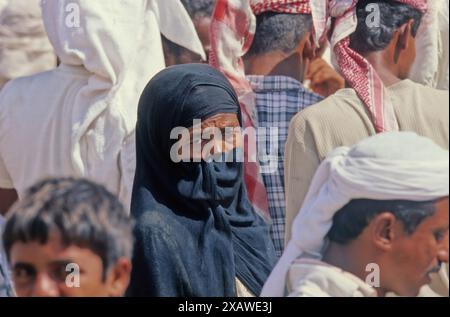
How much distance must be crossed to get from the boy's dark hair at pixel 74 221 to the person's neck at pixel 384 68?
48.8 inches

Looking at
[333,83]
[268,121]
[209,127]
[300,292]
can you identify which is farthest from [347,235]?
[333,83]

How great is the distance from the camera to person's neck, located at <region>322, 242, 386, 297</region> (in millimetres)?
3973

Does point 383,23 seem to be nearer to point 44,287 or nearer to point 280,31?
point 280,31

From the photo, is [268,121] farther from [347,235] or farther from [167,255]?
[347,235]

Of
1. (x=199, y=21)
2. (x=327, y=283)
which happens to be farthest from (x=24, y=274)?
(x=199, y=21)

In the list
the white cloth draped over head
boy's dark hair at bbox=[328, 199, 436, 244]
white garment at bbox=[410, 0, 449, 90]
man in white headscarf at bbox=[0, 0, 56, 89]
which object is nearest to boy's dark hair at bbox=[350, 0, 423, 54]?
white garment at bbox=[410, 0, 449, 90]

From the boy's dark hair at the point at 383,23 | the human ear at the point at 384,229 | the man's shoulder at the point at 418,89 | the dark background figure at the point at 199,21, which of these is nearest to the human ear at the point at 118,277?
the human ear at the point at 384,229

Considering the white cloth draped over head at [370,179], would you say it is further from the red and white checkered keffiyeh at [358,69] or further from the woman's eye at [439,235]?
the red and white checkered keffiyeh at [358,69]

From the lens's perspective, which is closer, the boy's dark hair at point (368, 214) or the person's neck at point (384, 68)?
the boy's dark hair at point (368, 214)

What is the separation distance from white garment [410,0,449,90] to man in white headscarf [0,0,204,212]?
104 cm

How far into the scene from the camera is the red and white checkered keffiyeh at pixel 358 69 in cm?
480

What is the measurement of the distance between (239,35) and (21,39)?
939 millimetres
